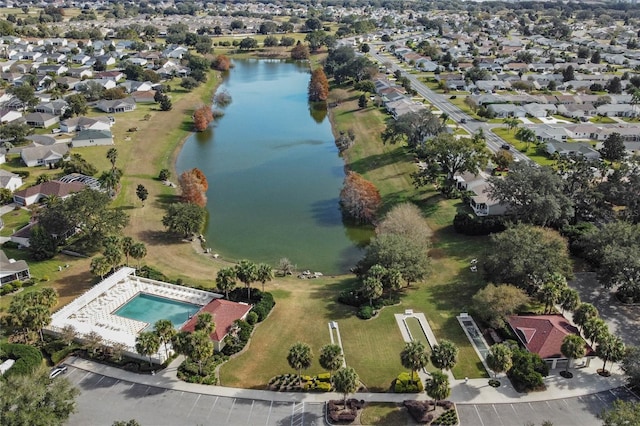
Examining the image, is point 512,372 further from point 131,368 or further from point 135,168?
point 135,168

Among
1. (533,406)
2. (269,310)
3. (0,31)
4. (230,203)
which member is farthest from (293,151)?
(0,31)

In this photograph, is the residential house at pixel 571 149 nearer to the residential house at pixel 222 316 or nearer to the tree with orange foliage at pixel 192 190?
the tree with orange foliage at pixel 192 190

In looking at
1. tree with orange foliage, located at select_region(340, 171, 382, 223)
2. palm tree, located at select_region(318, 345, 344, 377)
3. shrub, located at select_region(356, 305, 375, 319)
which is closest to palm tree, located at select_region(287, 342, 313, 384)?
palm tree, located at select_region(318, 345, 344, 377)

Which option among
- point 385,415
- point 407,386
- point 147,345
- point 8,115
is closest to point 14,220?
point 147,345

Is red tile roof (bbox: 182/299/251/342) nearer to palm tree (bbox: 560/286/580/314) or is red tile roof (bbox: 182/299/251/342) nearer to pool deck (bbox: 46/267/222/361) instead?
pool deck (bbox: 46/267/222/361)

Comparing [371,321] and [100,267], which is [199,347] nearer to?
[371,321]

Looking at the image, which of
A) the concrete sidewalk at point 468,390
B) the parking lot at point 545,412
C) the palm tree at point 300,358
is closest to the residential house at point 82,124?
the concrete sidewalk at point 468,390

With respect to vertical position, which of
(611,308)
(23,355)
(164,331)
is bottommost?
(611,308)
